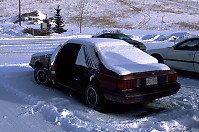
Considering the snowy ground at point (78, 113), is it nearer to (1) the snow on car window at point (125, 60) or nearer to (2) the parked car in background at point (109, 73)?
(2) the parked car in background at point (109, 73)

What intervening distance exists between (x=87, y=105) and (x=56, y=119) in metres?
0.93

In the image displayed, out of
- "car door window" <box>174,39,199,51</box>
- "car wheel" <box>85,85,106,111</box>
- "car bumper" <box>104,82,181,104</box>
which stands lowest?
"car wheel" <box>85,85,106,111</box>

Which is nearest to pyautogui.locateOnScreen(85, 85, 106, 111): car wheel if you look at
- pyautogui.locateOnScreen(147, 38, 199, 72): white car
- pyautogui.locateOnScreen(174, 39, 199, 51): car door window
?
pyautogui.locateOnScreen(147, 38, 199, 72): white car

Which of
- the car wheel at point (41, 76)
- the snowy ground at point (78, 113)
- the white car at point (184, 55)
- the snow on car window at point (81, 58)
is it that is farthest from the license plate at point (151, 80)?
the white car at point (184, 55)

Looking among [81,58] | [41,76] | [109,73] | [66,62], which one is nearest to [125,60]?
[109,73]

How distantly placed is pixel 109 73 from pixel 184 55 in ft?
14.0

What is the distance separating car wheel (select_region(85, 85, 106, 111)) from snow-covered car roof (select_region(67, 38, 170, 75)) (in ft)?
1.86

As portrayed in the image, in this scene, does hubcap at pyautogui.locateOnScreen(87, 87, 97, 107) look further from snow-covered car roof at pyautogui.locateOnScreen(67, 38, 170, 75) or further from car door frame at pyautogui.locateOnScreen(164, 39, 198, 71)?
car door frame at pyautogui.locateOnScreen(164, 39, 198, 71)

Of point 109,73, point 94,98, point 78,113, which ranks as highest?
point 109,73

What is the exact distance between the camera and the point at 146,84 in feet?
14.0

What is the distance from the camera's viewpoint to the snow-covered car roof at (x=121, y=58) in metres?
4.30

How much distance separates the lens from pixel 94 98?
454cm

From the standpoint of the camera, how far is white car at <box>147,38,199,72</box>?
7231mm

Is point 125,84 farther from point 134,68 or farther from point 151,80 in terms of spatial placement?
point 151,80
